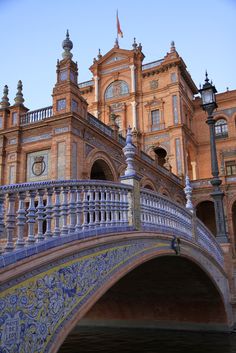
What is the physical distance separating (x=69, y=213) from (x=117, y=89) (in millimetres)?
28547

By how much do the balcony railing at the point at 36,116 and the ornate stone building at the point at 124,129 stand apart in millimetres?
45

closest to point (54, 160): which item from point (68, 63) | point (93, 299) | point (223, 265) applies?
point (68, 63)

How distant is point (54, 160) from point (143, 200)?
8.90 metres

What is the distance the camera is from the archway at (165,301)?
11.4m

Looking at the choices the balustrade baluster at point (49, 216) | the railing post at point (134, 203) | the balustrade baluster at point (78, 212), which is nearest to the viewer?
the balustrade baluster at point (49, 216)

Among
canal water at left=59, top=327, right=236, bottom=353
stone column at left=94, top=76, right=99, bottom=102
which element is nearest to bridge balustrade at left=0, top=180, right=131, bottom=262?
canal water at left=59, top=327, right=236, bottom=353

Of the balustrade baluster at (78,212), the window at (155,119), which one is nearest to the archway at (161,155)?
the window at (155,119)

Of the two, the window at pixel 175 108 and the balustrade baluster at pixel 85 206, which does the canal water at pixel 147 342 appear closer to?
the balustrade baluster at pixel 85 206

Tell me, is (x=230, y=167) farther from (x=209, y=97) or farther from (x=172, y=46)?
(x=209, y=97)

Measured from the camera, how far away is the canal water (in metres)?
10.3

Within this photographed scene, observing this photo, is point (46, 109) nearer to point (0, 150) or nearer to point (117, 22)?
point (0, 150)

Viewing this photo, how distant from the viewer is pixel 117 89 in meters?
32.5

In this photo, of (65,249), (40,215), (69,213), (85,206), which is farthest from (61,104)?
(65,249)

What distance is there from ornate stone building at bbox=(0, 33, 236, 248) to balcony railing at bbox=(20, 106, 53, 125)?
4cm
